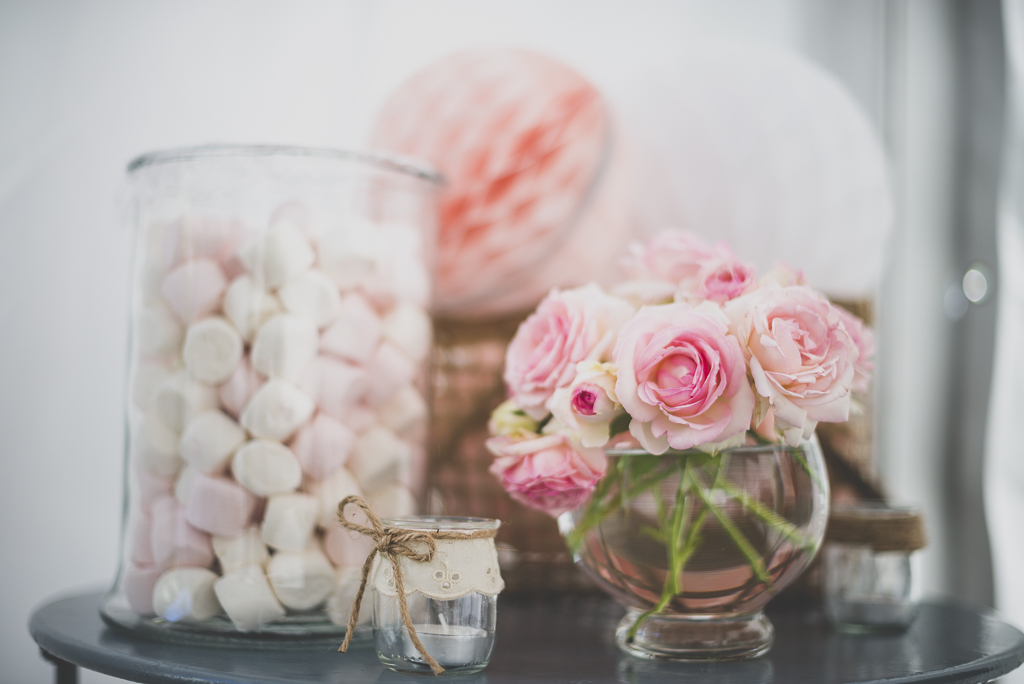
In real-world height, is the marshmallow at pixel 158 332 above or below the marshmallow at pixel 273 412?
above

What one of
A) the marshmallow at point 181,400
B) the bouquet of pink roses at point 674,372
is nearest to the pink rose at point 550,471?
the bouquet of pink roses at point 674,372

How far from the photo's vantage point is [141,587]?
0.57 metres

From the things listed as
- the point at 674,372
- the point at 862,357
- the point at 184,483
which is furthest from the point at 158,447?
the point at 862,357

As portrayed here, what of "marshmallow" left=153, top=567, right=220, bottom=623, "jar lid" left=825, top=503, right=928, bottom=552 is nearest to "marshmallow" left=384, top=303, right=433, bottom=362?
"marshmallow" left=153, top=567, right=220, bottom=623

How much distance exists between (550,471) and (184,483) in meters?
0.26

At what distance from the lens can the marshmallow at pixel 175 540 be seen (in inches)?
21.5

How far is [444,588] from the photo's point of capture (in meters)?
0.46

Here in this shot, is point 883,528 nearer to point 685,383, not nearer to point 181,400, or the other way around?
point 685,383

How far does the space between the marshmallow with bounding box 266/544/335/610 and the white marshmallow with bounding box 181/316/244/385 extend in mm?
129

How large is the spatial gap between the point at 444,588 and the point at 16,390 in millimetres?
658

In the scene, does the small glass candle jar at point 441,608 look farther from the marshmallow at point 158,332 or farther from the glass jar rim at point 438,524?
the marshmallow at point 158,332

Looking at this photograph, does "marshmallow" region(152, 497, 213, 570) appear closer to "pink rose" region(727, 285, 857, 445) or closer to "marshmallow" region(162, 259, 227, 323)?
"marshmallow" region(162, 259, 227, 323)

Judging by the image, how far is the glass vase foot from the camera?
1.73ft

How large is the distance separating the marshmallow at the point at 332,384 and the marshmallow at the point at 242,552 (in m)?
0.09
